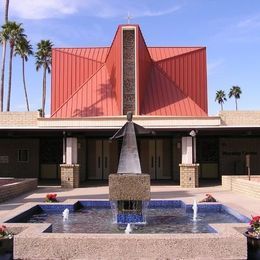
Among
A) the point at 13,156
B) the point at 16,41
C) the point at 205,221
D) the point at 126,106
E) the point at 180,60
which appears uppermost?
the point at 16,41

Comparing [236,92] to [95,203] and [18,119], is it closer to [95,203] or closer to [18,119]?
[18,119]

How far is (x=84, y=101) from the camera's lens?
96.7 feet

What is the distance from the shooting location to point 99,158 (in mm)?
29469

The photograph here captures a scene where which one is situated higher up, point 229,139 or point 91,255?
point 229,139

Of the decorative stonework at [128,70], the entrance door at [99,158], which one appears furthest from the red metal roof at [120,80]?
the entrance door at [99,158]

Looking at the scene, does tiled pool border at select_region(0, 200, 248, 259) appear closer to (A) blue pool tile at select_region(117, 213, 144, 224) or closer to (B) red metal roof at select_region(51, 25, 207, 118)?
(A) blue pool tile at select_region(117, 213, 144, 224)

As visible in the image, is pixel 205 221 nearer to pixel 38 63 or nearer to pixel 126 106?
pixel 126 106

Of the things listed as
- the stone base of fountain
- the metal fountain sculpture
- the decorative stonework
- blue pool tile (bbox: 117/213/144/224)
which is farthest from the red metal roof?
the stone base of fountain

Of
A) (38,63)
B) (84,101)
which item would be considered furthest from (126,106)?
(38,63)

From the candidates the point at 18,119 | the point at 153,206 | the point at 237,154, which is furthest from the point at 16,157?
the point at 153,206

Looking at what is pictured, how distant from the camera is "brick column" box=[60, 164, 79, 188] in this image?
23781 millimetres

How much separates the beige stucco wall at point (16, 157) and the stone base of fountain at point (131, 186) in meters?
19.2

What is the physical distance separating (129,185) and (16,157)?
64.8 feet

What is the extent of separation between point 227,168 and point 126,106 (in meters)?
8.21
